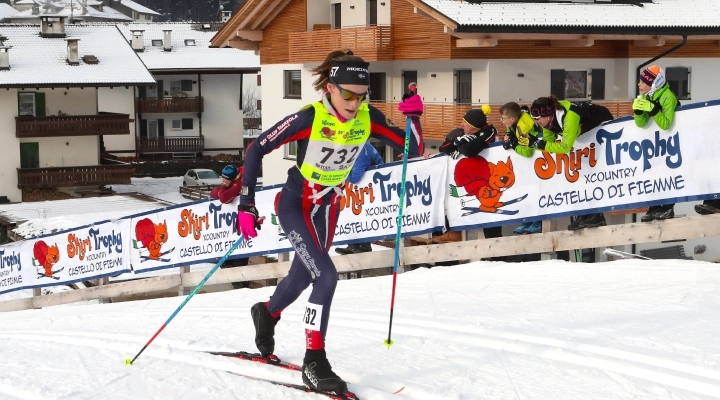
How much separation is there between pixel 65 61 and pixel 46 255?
118 feet

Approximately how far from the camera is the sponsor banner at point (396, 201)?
40.9 feet

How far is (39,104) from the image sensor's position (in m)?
50.7

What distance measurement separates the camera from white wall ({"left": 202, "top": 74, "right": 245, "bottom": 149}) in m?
64.7

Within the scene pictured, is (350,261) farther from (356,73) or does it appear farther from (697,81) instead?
(697,81)

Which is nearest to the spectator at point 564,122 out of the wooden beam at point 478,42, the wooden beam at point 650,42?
the wooden beam at point 478,42

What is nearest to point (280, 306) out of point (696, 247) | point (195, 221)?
point (195, 221)

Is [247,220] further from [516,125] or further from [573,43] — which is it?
[573,43]

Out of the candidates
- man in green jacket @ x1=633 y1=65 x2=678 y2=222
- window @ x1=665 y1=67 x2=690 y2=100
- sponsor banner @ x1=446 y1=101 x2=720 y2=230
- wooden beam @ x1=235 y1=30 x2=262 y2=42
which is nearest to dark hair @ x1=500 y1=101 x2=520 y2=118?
sponsor banner @ x1=446 y1=101 x2=720 y2=230

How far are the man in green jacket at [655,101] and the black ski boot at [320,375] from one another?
5591 mm

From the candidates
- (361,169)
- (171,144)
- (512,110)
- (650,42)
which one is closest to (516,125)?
(512,110)

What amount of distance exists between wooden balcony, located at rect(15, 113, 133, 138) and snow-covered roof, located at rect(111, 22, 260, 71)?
12.2 meters

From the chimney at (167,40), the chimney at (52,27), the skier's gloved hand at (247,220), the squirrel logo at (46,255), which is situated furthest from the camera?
the chimney at (167,40)

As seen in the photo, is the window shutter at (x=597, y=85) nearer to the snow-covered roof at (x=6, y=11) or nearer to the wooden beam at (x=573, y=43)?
the wooden beam at (x=573, y=43)

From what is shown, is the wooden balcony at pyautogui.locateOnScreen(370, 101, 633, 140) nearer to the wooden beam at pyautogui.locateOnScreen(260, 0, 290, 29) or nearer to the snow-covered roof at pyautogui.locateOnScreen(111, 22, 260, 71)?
the wooden beam at pyautogui.locateOnScreen(260, 0, 290, 29)
